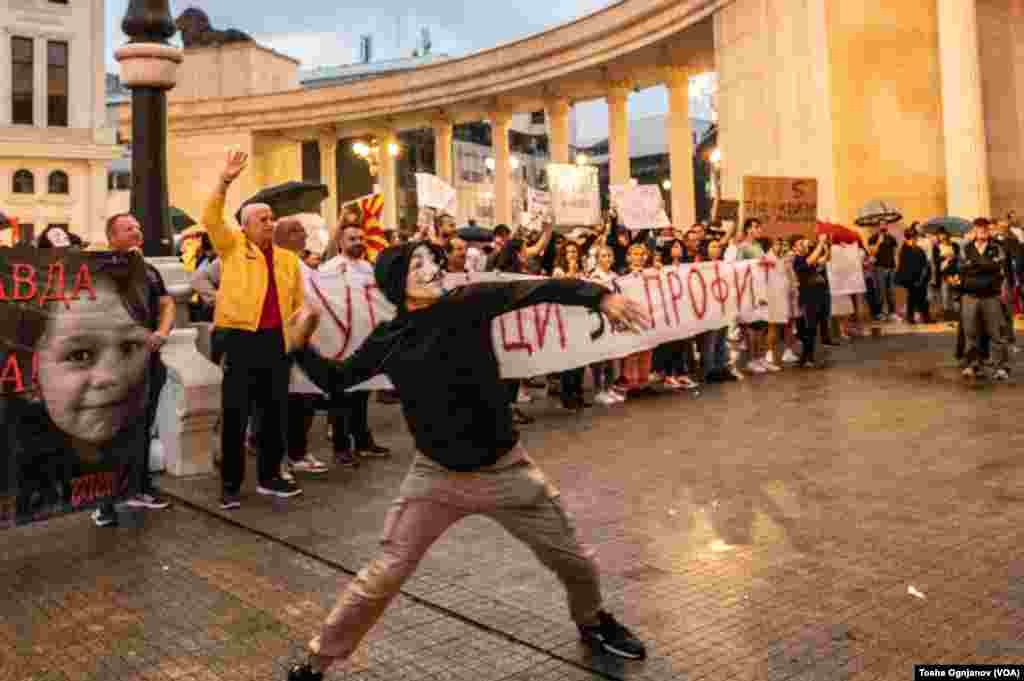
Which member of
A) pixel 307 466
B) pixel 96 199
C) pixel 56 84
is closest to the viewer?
pixel 307 466

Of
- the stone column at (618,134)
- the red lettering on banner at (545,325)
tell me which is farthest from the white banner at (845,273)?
the stone column at (618,134)

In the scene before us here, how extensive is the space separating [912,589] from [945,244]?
507 inches

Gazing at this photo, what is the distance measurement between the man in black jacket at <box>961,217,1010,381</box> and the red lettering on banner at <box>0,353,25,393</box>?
9.90 metres

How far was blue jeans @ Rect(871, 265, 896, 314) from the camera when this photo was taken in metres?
17.4

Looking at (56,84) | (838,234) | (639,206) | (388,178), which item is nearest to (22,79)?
(56,84)

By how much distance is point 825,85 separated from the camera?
2022 cm

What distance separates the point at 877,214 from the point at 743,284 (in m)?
8.30

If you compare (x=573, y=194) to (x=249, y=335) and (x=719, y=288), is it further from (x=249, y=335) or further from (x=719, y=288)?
(x=249, y=335)

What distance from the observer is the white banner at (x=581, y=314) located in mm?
8242

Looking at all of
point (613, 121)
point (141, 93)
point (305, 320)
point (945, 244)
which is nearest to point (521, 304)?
point (305, 320)

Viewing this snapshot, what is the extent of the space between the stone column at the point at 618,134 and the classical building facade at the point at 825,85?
0.18 feet

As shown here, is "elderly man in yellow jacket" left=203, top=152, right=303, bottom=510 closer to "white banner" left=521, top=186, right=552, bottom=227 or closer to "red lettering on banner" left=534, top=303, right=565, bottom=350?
"red lettering on banner" left=534, top=303, right=565, bottom=350

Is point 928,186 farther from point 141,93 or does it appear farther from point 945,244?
point 141,93

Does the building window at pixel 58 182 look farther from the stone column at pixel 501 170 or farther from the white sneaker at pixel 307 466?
the white sneaker at pixel 307 466
